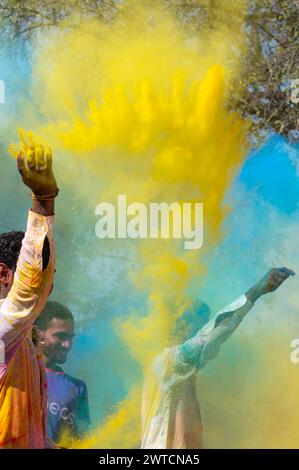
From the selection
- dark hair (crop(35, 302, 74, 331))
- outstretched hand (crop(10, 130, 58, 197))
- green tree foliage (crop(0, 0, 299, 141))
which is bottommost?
dark hair (crop(35, 302, 74, 331))

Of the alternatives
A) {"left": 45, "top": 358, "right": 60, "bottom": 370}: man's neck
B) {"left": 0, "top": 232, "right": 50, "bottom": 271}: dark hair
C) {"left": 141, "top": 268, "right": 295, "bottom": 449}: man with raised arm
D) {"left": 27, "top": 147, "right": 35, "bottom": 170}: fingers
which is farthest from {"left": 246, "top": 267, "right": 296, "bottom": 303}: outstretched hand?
{"left": 27, "top": 147, "right": 35, "bottom": 170}: fingers

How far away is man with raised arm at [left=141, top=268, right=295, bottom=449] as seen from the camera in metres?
5.80

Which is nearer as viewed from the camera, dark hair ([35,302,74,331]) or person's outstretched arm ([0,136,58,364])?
person's outstretched arm ([0,136,58,364])

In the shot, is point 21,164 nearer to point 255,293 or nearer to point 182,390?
point 255,293

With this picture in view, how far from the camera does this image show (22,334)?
4.67 metres

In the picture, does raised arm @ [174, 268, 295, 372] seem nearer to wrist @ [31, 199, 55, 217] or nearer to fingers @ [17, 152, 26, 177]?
wrist @ [31, 199, 55, 217]

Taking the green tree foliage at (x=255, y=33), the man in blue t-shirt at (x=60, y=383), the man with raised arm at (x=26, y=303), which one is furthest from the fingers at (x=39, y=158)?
the green tree foliage at (x=255, y=33)

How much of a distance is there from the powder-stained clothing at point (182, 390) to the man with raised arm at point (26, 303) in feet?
4.13

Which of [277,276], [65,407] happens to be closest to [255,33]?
[277,276]

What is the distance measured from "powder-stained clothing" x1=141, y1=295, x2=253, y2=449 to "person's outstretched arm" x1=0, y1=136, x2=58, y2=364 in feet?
4.72

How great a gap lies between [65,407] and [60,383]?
0.49 feet

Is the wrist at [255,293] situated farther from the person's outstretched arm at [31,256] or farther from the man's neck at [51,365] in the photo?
the person's outstretched arm at [31,256]

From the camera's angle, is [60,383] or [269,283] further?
[60,383]

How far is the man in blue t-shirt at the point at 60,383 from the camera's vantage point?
5992 millimetres
